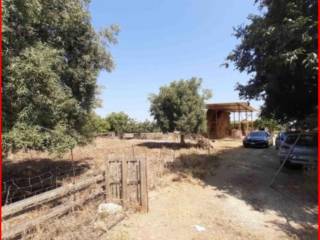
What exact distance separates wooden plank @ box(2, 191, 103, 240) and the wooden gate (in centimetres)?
38

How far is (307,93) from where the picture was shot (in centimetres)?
924

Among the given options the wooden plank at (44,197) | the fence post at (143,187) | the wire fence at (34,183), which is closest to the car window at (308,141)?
the fence post at (143,187)

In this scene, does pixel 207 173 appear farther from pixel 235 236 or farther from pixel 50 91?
pixel 50 91

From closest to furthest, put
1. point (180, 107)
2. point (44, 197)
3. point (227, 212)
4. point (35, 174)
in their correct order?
point (44, 197), point (227, 212), point (35, 174), point (180, 107)

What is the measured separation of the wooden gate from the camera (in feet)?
20.8

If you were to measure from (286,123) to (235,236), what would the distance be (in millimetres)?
7971

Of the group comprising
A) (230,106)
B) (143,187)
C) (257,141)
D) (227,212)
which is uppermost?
(230,106)

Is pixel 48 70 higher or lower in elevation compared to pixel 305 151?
higher

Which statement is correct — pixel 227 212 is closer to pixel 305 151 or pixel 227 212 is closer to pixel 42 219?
pixel 42 219

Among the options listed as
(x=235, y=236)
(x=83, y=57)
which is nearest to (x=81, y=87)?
(x=83, y=57)

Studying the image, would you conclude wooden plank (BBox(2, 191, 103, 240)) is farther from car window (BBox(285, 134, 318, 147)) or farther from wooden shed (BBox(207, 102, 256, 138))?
wooden shed (BBox(207, 102, 256, 138))

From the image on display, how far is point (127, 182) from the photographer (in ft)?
20.9

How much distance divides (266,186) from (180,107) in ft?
36.6

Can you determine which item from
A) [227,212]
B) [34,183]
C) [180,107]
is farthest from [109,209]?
[180,107]
